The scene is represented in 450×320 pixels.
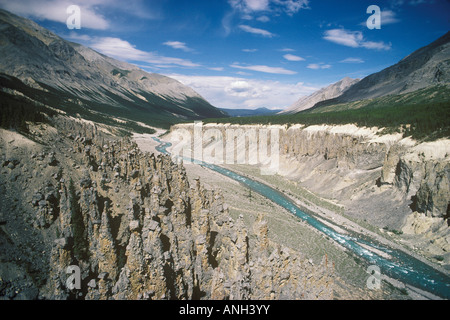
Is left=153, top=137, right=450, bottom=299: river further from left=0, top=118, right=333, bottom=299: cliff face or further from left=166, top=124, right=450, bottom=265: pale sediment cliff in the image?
left=0, top=118, right=333, bottom=299: cliff face

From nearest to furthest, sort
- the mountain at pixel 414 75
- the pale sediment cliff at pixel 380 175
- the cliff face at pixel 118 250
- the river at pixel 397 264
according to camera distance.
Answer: the cliff face at pixel 118 250 → the river at pixel 397 264 → the pale sediment cliff at pixel 380 175 → the mountain at pixel 414 75

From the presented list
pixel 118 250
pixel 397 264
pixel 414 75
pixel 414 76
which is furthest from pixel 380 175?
pixel 414 75

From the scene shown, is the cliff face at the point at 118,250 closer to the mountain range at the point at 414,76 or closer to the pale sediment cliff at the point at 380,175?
the pale sediment cliff at the point at 380,175

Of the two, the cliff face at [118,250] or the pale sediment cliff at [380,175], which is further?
the pale sediment cliff at [380,175]

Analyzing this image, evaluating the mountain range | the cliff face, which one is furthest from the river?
the mountain range

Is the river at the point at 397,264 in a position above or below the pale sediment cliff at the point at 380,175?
below

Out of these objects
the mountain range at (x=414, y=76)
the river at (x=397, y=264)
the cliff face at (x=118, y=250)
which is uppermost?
the mountain range at (x=414, y=76)

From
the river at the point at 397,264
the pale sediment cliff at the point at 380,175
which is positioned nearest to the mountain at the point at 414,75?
the pale sediment cliff at the point at 380,175

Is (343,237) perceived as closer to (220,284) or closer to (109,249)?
(220,284)
